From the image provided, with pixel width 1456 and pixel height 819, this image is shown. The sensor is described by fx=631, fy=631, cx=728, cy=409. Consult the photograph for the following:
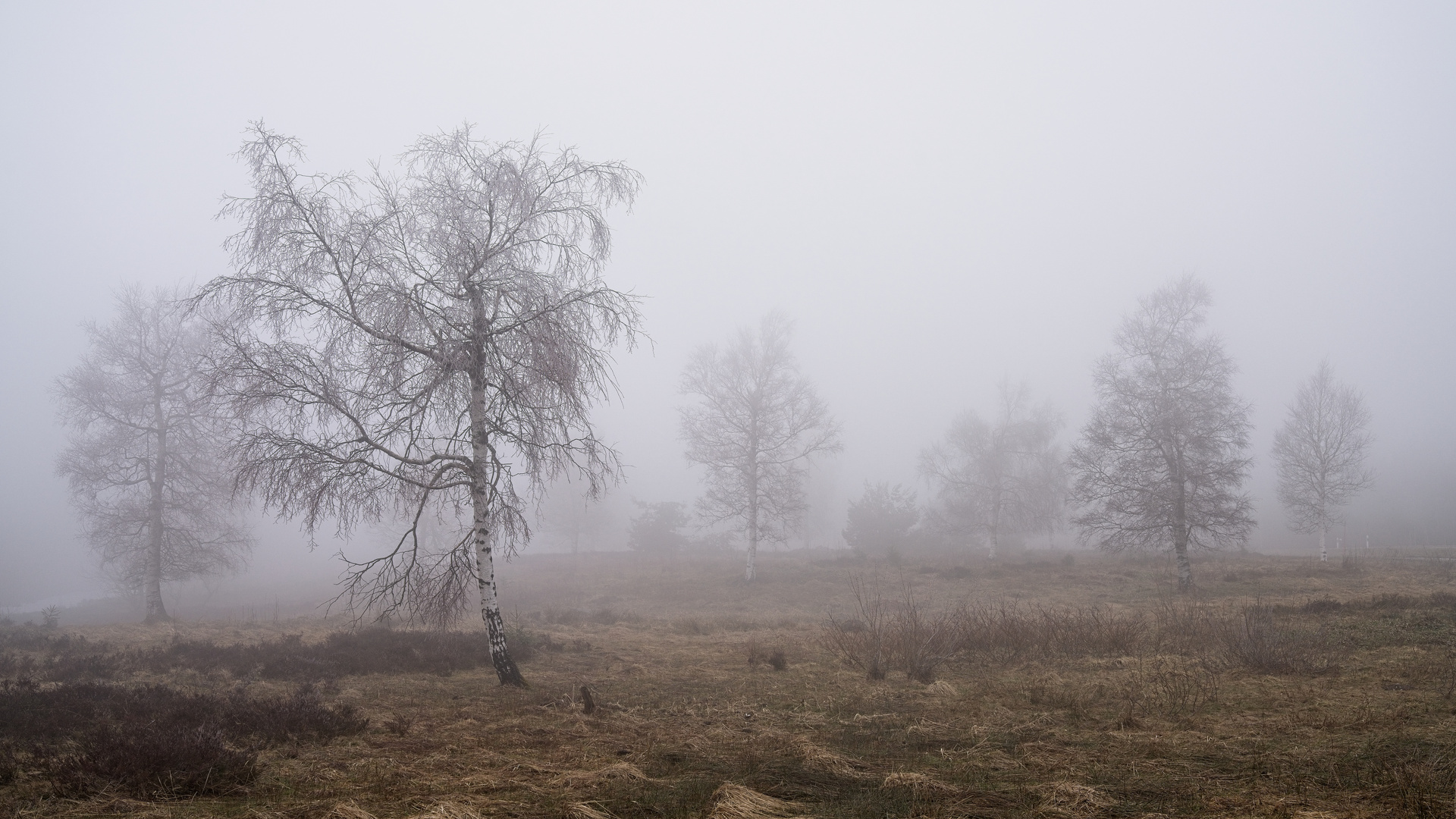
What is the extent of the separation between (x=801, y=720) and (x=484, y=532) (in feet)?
16.3

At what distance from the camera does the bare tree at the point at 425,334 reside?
791cm

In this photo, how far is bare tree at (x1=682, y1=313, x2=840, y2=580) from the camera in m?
28.2

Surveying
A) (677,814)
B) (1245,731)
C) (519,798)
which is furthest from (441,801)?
(1245,731)

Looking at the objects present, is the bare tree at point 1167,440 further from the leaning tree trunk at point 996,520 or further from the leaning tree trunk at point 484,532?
the leaning tree trunk at point 484,532

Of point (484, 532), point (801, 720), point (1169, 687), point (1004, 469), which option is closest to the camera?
point (801, 720)

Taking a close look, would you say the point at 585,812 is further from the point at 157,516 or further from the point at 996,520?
the point at 996,520

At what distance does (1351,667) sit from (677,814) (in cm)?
830

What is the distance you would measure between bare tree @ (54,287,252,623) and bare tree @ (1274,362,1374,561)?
4295 cm

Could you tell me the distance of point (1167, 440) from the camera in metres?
19.8

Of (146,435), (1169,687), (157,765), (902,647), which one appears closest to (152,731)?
(157,765)

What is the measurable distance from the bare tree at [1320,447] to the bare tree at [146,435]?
42951 mm

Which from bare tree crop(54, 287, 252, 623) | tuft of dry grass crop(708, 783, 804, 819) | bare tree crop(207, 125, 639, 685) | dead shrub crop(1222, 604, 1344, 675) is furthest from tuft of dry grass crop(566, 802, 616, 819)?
bare tree crop(54, 287, 252, 623)

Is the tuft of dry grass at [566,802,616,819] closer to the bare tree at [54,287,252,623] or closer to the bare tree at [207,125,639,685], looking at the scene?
the bare tree at [207,125,639,685]

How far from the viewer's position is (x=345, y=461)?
7906 millimetres
